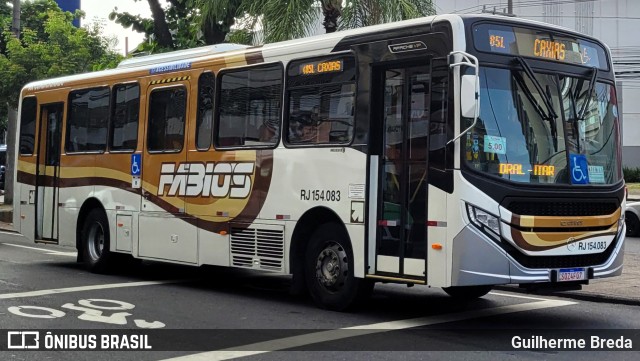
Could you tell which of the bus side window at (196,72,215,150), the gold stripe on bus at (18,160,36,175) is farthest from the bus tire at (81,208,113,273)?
the bus side window at (196,72,215,150)

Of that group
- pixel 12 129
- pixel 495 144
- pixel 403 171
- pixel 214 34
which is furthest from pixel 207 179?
pixel 12 129

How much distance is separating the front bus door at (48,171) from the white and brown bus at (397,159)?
301 centimetres

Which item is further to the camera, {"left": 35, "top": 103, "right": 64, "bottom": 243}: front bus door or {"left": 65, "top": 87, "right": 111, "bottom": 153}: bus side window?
{"left": 35, "top": 103, "right": 64, "bottom": 243}: front bus door

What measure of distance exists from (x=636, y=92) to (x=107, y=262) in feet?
152

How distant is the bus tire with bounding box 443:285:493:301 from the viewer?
1122cm

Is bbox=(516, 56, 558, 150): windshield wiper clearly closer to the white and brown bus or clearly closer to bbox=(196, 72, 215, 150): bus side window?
the white and brown bus

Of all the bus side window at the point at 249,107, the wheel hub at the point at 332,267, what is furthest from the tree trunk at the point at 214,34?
the wheel hub at the point at 332,267

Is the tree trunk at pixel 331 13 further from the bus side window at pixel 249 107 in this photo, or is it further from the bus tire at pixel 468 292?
the bus tire at pixel 468 292

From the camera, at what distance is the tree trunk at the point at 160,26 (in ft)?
83.0

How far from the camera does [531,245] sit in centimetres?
914

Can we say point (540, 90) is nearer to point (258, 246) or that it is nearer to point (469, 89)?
point (469, 89)

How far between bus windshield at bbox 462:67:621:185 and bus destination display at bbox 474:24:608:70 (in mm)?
235

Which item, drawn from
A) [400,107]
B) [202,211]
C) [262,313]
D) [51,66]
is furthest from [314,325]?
[51,66]

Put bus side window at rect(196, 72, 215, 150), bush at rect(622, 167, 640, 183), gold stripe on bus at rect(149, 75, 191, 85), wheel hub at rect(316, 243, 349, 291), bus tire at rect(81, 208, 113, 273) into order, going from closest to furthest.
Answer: wheel hub at rect(316, 243, 349, 291) → bus side window at rect(196, 72, 215, 150) → gold stripe on bus at rect(149, 75, 191, 85) → bus tire at rect(81, 208, 113, 273) → bush at rect(622, 167, 640, 183)
